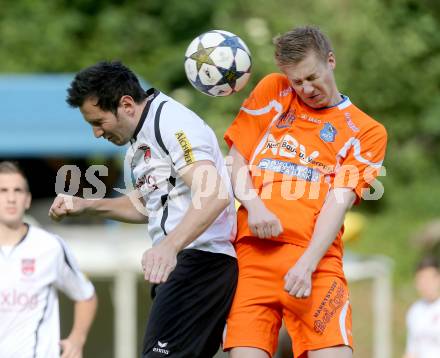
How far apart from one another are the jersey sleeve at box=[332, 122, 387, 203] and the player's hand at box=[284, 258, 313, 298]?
0.47 meters

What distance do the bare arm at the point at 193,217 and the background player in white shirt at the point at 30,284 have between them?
1.50 meters

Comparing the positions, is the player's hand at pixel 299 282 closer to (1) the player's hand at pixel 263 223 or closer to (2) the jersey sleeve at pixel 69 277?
(1) the player's hand at pixel 263 223

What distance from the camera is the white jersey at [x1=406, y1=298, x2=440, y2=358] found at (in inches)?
329

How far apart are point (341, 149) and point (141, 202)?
3.57ft

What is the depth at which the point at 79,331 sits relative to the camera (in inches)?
222

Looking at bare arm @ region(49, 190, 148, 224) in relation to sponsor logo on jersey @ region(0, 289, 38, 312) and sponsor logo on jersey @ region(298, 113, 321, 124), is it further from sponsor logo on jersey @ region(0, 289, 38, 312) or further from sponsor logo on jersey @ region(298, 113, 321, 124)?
sponsor logo on jersey @ region(298, 113, 321, 124)

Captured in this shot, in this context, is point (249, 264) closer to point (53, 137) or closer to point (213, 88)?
point (213, 88)

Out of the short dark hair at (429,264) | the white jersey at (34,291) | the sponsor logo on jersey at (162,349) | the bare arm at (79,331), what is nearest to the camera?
the sponsor logo on jersey at (162,349)

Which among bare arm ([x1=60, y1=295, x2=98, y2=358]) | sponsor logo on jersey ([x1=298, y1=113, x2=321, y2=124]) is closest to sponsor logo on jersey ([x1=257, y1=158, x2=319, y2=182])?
sponsor logo on jersey ([x1=298, y1=113, x2=321, y2=124])

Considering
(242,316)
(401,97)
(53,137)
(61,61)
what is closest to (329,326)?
(242,316)

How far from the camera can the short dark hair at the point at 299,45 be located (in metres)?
4.52

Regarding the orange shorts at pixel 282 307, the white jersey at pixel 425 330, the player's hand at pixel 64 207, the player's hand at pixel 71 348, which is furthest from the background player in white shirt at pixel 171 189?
the white jersey at pixel 425 330

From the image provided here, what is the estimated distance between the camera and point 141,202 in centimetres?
509

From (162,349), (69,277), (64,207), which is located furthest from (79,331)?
(162,349)
